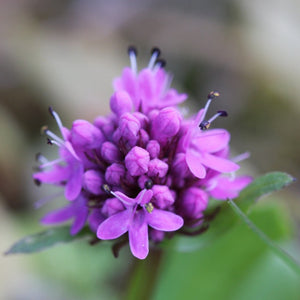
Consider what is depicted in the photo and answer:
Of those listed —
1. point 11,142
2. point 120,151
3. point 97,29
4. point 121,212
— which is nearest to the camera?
point 121,212

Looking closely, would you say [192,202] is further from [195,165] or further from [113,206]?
[113,206]

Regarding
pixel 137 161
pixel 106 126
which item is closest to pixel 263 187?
pixel 137 161

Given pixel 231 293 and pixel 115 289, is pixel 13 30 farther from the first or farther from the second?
pixel 231 293

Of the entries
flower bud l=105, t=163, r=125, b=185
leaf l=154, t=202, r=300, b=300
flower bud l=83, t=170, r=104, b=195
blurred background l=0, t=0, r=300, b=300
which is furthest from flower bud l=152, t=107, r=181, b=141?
blurred background l=0, t=0, r=300, b=300

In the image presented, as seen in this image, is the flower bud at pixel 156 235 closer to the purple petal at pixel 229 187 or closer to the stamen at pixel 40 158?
the purple petal at pixel 229 187

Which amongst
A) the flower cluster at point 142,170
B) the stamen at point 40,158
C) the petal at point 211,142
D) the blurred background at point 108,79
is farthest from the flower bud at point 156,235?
the blurred background at point 108,79

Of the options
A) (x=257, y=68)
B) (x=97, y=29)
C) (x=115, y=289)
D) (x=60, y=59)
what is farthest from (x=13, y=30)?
(x=115, y=289)
